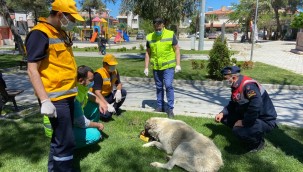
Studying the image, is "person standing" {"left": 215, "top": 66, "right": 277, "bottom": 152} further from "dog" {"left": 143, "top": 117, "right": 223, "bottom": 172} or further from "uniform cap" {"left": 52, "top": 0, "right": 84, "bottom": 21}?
"uniform cap" {"left": 52, "top": 0, "right": 84, "bottom": 21}

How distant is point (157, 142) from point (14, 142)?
2.17 m

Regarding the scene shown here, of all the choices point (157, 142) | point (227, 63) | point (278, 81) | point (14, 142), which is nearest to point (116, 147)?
point (157, 142)

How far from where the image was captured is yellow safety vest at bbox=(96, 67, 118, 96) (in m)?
5.20

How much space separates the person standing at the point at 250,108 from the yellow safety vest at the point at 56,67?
223 centimetres

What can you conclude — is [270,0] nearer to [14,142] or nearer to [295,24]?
[295,24]

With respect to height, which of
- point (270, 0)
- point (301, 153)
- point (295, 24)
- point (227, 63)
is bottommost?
point (301, 153)

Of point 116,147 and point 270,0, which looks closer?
point 116,147

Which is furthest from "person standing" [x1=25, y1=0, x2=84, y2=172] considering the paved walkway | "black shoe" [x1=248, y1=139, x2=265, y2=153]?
the paved walkway

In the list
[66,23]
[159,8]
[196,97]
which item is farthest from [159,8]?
[66,23]

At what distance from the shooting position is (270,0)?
4512cm

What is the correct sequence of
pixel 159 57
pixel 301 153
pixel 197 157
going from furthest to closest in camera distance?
pixel 159 57
pixel 301 153
pixel 197 157

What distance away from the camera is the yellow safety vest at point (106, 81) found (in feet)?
17.1

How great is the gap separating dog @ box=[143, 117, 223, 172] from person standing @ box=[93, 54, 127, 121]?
860 mm

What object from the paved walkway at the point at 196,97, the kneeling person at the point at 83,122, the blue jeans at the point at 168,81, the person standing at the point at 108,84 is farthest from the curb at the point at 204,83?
the kneeling person at the point at 83,122
